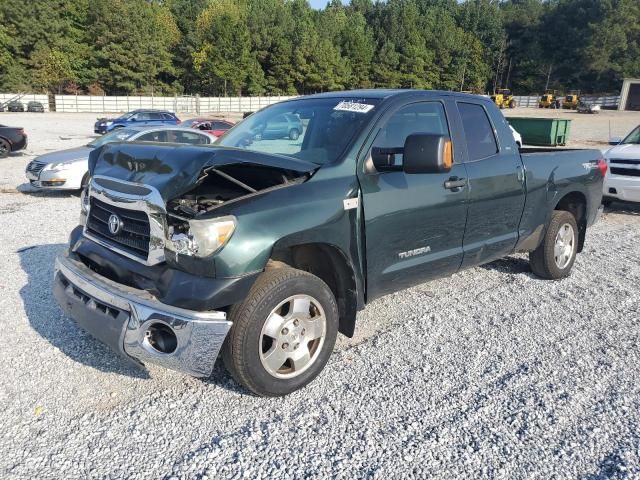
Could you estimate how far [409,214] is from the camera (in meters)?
3.79

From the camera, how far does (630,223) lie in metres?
8.97

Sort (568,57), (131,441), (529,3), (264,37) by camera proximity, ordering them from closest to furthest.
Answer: (131,441) → (264,37) → (568,57) → (529,3)

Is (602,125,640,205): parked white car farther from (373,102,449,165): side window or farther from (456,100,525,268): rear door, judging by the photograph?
(373,102,449,165): side window

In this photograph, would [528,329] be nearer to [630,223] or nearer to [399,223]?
[399,223]

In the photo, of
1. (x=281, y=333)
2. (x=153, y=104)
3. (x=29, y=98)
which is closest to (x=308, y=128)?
(x=281, y=333)

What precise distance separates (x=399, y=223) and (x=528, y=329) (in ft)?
5.27

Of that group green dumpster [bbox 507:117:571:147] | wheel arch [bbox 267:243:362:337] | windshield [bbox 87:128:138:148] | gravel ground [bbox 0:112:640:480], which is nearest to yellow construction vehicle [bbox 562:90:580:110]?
green dumpster [bbox 507:117:571:147]

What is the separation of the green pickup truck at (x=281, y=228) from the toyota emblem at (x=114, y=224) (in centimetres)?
2

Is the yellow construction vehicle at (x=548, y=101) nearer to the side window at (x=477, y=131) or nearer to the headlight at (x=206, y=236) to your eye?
the side window at (x=477, y=131)

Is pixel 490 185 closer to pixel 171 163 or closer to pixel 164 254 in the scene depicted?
pixel 171 163

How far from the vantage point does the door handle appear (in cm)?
407

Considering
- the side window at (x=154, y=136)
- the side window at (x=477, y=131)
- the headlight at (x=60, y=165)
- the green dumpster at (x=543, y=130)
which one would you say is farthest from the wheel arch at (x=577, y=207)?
the green dumpster at (x=543, y=130)

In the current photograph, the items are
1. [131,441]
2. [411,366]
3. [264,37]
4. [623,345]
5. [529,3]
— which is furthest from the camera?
[529,3]

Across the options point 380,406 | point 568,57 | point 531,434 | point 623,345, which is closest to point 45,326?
point 380,406
